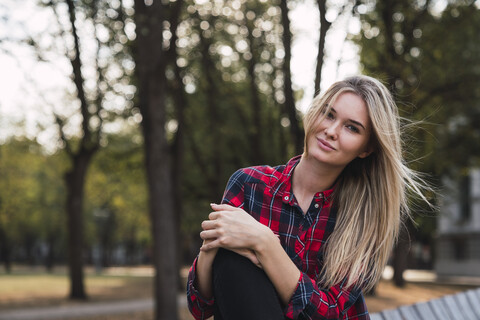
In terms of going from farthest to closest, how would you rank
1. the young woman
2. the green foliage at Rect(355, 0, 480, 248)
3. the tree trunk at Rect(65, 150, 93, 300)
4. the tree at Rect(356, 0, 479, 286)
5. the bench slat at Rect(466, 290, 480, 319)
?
1. the tree trunk at Rect(65, 150, 93, 300)
2. the green foliage at Rect(355, 0, 480, 248)
3. the tree at Rect(356, 0, 479, 286)
4. the bench slat at Rect(466, 290, 480, 319)
5. the young woman

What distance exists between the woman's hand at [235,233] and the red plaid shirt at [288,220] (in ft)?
0.78

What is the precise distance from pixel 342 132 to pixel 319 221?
0.42 metres

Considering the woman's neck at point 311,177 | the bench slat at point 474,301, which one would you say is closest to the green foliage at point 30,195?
the bench slat at point 474,301

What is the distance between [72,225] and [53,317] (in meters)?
5.38

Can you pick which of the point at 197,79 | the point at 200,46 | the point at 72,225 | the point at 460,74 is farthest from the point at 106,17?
the point at 460,74

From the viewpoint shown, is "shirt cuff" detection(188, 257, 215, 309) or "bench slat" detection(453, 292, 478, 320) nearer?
"shirt cuff" detection(188, 257, 215, 309)

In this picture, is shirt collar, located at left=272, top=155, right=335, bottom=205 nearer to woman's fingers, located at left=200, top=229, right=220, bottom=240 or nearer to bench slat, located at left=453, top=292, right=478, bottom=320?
woman's fingers, located at left=200, top=229, right=220, bottom=240

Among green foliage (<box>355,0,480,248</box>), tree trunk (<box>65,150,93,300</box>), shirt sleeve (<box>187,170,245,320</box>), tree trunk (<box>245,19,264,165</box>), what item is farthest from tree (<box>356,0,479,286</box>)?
tree trunk (<box>65,150,93,300</box>)

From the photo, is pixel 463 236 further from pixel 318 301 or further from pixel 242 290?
pixel 242 290

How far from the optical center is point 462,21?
45.3ft

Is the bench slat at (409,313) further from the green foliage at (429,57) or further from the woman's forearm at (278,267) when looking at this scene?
the green foliage at (429,57)

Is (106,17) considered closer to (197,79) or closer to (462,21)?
(197,79)

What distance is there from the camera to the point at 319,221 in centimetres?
280

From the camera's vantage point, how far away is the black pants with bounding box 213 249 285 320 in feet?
7.78
